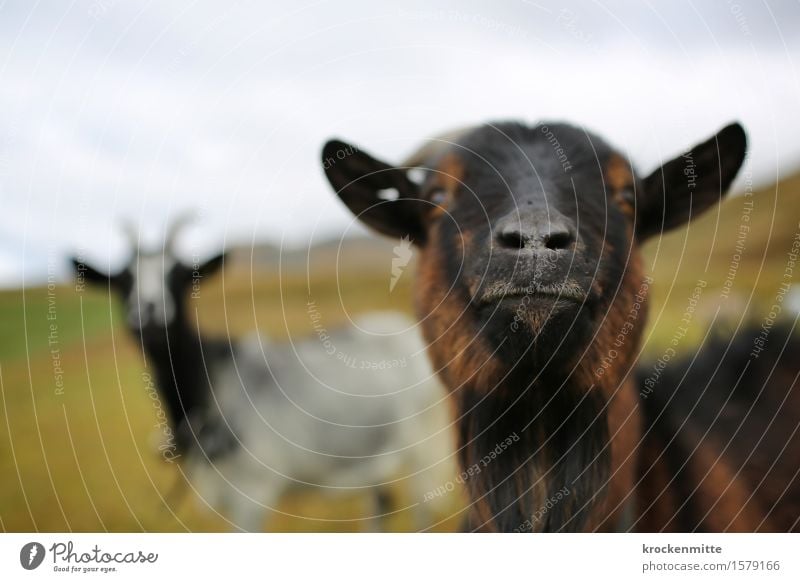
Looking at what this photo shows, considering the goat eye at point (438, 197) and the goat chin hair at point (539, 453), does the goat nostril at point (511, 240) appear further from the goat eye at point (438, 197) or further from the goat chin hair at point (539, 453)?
the goat chin hair at point (539, 453)

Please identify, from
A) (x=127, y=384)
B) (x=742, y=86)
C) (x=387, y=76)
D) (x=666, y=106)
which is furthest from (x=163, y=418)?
(x=742, y=86)

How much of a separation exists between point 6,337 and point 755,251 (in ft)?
10.2

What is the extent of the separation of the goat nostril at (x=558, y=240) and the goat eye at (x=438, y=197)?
0.38 meters

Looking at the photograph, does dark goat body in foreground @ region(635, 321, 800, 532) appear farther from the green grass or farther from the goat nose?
the green grass

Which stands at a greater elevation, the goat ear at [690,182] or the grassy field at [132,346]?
the goat ear at [690,182]

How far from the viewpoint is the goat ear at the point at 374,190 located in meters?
1.93

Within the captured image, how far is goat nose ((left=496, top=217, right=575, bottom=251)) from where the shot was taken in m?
1.54

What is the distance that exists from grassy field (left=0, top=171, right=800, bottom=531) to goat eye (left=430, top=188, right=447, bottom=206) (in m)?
0.60

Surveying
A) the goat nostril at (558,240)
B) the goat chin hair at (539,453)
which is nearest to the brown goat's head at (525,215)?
the goat nostril at (558,240)

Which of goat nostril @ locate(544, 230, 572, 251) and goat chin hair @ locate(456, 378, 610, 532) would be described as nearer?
goat nostril @ locate(544, 230, 572, 251)

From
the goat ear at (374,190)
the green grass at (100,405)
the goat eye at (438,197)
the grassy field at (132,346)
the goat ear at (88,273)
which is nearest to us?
the goat eye at (438,197)

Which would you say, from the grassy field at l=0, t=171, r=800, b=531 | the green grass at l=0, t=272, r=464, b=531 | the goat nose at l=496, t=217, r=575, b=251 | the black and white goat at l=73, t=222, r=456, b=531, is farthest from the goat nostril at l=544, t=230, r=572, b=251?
the black and white goat at l=73, t=222, r=456, b=531

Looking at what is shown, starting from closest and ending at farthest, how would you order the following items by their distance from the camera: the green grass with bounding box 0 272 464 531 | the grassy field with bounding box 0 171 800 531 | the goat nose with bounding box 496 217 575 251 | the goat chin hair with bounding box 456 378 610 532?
1. the goat nose with bounding box 496 217 575 251
2. the goat chin hair with bounding box 456 378 610 532
3. the grassy field with bounding box 0 171 800 531
4. the green grass with bounding box 0 272 464 531

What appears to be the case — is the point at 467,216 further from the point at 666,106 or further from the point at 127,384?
the point at 127,384
